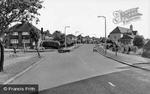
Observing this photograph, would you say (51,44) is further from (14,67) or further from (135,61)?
(14,67)

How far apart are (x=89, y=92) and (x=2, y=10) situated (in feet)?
28.2

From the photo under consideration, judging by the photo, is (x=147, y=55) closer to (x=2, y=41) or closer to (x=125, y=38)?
(x=2, y=41)

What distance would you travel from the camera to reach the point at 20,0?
14469 millimetres

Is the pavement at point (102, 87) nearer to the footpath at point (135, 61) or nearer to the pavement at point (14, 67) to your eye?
the pavement at point (14, 67)

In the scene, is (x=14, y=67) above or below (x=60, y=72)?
above

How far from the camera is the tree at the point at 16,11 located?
14.4 m

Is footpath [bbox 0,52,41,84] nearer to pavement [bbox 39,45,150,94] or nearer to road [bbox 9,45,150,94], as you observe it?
road [bbox 9,45,150,94]

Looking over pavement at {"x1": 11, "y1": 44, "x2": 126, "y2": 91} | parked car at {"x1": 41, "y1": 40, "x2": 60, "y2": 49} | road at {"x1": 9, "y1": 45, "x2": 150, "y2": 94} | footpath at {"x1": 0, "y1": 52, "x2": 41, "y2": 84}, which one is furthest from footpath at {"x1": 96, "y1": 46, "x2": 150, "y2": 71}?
parked car at {"x1": 41, "y1": 40, "x2": 60, "y2": 49}

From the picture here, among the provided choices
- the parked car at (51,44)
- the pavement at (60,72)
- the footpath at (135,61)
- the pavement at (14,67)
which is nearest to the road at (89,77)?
the pavement at (60,72)

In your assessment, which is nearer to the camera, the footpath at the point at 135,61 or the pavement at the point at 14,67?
the pavement at the point at 14,67

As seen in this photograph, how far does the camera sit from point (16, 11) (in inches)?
596

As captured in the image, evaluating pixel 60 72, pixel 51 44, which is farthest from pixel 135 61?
pixel 51 44

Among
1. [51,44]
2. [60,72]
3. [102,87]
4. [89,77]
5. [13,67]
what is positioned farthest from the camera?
[51,44]

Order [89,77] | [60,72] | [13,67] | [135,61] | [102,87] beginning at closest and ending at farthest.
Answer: [102,87] → [89,77] → [60,72] → [13,67] → [135,61]
